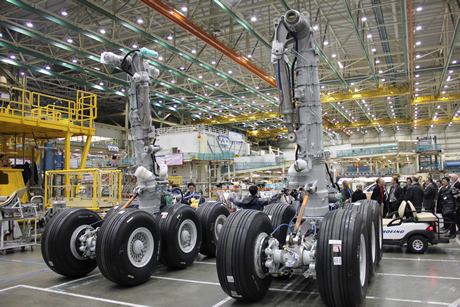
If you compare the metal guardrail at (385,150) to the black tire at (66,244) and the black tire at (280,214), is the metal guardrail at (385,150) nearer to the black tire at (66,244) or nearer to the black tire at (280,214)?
the black tire at (280,214)

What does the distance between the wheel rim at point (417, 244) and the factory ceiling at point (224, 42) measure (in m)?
8.89

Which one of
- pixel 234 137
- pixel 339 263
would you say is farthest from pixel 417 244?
pixel 234 137

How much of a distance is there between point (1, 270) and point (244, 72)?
2809cm

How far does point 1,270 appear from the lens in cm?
745

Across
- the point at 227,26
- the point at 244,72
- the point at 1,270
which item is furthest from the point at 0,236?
the point at 244,72

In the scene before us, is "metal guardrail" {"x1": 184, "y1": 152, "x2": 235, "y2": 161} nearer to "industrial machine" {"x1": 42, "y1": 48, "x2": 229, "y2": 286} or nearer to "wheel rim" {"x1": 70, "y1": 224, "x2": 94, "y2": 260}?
"industrial machine" {"x1": 42, "y1": 48, "x2": 229, "y2": 286}

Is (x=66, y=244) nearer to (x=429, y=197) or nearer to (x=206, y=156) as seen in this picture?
(x=429, y=197)

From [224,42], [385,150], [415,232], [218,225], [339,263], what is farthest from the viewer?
[385,150]

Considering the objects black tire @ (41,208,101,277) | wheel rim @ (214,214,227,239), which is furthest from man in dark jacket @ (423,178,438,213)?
black tire @ (41,208,101,277)

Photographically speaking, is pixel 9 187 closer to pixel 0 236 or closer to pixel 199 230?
pixel 0 236

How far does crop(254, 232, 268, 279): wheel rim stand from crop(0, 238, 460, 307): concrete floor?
457 mm

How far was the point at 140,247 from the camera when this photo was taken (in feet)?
20.0

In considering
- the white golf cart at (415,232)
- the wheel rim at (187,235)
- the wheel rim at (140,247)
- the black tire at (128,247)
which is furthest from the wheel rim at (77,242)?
the white golf cart at (415,232)

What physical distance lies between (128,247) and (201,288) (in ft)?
4.81
